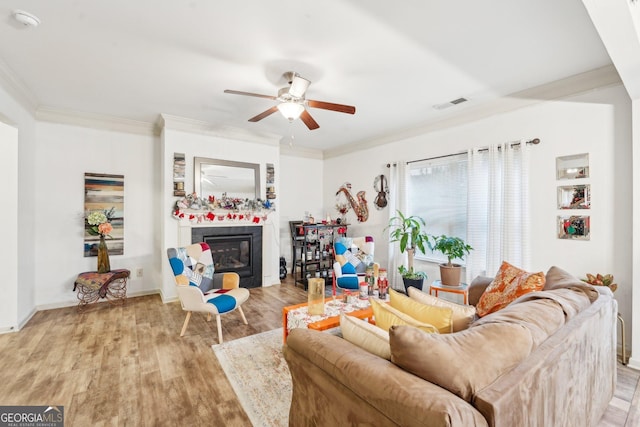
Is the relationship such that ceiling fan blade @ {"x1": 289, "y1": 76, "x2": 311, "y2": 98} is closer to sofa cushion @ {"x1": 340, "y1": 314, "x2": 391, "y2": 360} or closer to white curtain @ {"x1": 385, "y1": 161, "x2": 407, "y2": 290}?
sofa cushion @ {"x1": 340, "y1": 314, "x2": 391, "y2": 360}

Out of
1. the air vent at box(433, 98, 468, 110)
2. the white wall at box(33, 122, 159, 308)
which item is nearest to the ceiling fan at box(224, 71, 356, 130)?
the air vent at box(433, 98, 468, 110)

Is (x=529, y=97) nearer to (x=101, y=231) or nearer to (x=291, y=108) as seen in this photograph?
(x=291, y=108)

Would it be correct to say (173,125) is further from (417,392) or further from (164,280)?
(417,392)

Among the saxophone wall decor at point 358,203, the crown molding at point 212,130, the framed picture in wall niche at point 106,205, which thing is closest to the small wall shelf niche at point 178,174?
the crown molding at point 212,130

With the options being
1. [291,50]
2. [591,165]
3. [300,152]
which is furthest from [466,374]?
[300,152]

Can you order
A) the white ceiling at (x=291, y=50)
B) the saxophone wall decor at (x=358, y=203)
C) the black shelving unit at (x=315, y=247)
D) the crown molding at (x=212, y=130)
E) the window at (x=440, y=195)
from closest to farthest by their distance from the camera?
the white ceiling at (x=291, y=50)
the window at (x=440, y=195)
the crown molding at (x=212, y=130)
the black shelving unit at (x=315, y=247)
the saxophone wall decor at (x=358, y=203)

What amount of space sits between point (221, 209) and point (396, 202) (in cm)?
281

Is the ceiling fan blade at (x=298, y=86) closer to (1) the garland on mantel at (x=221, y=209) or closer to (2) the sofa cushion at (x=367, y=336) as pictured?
(2) the sofa cushion at (x=367, y=336)

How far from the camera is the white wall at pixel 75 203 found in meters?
3.73

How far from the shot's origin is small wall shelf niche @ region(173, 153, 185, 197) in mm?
4130

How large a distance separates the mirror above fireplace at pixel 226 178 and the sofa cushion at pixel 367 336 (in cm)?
365

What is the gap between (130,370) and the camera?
235cm

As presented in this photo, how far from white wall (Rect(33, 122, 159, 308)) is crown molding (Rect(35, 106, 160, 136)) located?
7 cm

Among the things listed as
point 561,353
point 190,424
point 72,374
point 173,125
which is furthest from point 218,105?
point 561,353
